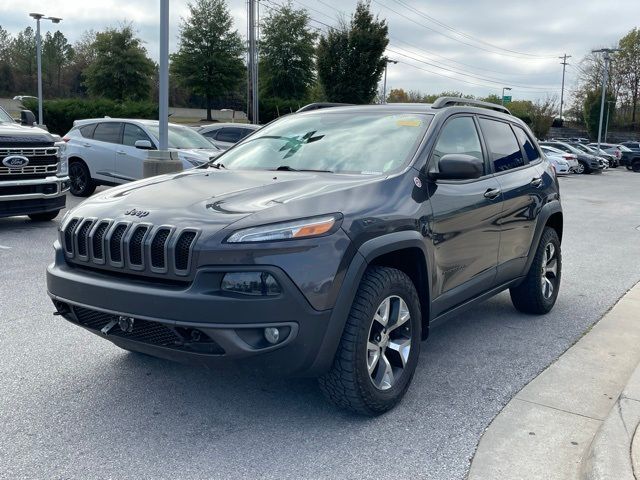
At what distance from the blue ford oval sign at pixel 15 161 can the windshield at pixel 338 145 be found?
531 centimetres

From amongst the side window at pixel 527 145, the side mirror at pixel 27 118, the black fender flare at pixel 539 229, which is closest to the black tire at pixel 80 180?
the side mirror at pixel 27 118

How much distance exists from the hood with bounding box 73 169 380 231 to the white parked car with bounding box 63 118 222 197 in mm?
8769

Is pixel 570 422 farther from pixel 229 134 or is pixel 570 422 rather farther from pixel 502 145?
pixel 229 134

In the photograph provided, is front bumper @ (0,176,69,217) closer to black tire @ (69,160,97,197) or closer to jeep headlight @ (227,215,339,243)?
black tire @ (69,160,97,197)

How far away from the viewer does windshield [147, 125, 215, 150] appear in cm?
1302

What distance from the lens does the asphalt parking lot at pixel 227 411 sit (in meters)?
3.12

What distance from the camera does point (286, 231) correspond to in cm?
313

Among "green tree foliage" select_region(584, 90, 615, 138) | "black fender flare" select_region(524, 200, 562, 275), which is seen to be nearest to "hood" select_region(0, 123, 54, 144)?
"black fender flare" select_region(524, 200, 562, 275)

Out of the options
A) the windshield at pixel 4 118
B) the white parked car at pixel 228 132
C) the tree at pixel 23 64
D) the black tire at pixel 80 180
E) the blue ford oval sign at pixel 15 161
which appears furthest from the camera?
the tree at pixel 23 64

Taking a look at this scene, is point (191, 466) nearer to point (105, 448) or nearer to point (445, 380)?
point (105, 448)

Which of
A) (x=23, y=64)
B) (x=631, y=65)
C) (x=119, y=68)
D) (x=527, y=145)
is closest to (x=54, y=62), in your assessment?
(x=23, y=64)

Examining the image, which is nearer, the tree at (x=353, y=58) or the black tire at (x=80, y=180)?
the black tire at (x=80, y=180)

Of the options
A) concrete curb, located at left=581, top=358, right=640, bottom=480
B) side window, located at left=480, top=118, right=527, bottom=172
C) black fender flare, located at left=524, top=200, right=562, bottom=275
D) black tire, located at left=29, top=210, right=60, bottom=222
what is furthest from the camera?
black tire, located at left=29, top=210, right=60, bottom=222

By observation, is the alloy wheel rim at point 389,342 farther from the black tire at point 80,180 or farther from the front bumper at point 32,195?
the black tire at point 80,180
